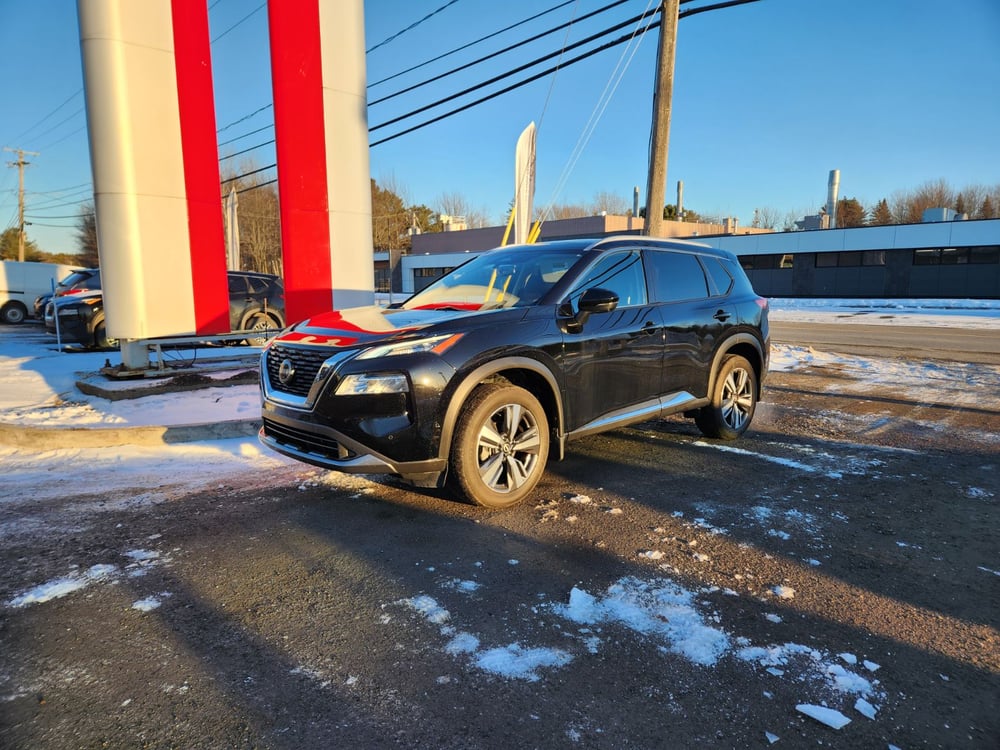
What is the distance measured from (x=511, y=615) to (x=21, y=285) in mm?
26923

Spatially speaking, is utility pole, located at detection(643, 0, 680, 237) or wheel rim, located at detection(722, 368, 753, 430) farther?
utility pole, located at detection(643, 0, 680, 237)

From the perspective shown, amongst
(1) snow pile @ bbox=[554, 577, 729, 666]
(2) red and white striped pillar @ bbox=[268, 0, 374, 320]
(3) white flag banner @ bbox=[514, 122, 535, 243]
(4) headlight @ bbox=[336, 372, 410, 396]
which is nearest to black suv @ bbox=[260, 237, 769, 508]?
(4) headlight @ bbox=[336, 372, 410, 396]

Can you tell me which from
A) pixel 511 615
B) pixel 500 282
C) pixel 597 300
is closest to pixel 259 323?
pixel 500 282

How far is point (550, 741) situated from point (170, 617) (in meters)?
1.83

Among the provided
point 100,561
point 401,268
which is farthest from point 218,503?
point 401,268

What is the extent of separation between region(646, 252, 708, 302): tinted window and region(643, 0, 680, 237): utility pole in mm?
5442

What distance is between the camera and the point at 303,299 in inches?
338

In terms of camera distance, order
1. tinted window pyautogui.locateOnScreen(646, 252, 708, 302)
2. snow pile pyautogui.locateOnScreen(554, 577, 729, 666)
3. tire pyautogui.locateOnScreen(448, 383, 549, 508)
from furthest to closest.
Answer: tinted window pyautogui.locateOnScreen(646, 252, 708, 302)
tire pyautogui.locateOnScreen(448, 383, 549, 508)
snow pile pyautogui.locateOnScreen(554, 577, 729, 666)

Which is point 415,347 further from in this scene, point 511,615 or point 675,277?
point 675,277

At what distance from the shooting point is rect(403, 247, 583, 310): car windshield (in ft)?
15.1

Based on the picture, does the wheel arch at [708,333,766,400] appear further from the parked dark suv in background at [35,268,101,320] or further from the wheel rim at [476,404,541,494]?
the parked dark suv in background at [35,268,101,320]

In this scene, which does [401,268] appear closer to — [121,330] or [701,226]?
[701,226]

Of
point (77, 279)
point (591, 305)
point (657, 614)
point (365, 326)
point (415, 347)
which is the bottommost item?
point (657, 614)

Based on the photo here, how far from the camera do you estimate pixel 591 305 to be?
4352 mm
